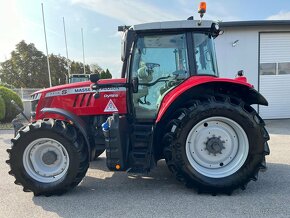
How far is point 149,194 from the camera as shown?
143 inches

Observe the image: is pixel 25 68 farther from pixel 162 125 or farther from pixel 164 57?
pixel 162 125

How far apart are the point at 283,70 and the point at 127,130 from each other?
30.6ft

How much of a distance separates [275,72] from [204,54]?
8.23 metres

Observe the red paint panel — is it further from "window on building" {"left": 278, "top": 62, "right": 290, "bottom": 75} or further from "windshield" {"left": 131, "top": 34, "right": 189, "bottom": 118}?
"window on building" {"left": 278, "top": 62, "right": 290, "bottom": 75}

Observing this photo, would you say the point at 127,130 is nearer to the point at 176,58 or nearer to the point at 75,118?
the point at 75,118

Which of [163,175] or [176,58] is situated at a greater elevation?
[176,58]

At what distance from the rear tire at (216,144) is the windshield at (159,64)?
46cm

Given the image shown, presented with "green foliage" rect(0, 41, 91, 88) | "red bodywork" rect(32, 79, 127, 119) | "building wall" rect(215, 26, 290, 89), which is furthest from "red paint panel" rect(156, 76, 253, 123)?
"green foliage" rect(0, 41, 91, 88)

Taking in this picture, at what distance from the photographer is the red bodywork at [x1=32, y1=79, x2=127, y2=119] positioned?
3949 mm

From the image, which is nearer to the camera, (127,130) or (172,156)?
(172,156)

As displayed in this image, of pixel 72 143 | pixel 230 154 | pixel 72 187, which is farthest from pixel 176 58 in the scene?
pixel 72 187

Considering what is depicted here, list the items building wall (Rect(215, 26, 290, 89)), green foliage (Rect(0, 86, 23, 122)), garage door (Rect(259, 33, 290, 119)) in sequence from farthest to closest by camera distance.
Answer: green foliage (Rect(0, 86, 23, 122))
garage door (Rect(259, 33, 290, 119))
building wall (Rect(215, 26, 290, 89))

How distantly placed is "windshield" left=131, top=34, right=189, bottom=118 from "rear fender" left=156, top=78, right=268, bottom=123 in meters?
0.18

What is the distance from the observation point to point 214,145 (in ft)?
12.0
